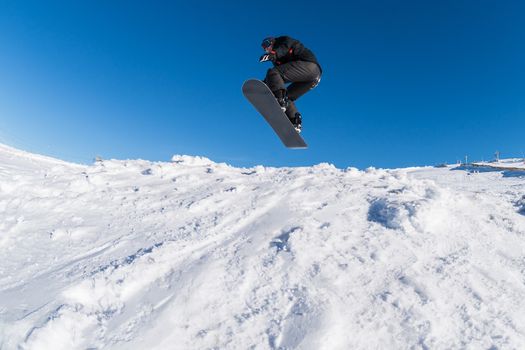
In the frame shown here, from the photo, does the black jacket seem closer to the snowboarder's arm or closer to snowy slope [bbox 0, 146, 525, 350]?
the snowboarder's arm

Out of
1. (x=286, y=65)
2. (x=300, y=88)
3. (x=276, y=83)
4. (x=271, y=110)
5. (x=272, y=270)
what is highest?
(x=286, y=65)

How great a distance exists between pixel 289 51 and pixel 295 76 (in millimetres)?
486

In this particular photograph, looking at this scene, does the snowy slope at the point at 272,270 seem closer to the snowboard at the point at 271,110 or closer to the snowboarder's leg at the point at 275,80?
the snowboard at the point at 271,110

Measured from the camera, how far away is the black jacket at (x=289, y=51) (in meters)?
6.52

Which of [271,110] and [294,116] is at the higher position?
[294,116]

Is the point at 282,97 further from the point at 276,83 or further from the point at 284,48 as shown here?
the point at 284,48

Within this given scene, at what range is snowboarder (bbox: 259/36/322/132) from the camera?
6.53m

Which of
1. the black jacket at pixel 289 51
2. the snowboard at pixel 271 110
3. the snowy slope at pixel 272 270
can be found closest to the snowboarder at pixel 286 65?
the black jacket at pixel 289 51

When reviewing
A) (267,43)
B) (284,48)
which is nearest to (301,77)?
(284,48)

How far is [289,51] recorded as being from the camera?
6.63 metres

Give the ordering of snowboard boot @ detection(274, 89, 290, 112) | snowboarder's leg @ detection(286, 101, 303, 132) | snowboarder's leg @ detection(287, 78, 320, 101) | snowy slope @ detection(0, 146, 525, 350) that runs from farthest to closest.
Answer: snowboarder's leg @ detection(286, 101, 303, 132)
snowboarder's leg @ detection(287, 78, 320, 101)
snowboard boot @ detection(274, 89, 290, 112)
snowy slope @ detection(0, 146, 525, 350)

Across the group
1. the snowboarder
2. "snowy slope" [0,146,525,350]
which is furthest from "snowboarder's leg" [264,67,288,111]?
"snowy slope" [0,146,525,350]

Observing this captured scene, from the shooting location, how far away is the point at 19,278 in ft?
20.3

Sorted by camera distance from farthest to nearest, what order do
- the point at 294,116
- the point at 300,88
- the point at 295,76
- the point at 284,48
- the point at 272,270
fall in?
the point at 294,116
the point at 300,88
the point at 295,76
the point at 284,48
the point at 272,270
